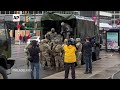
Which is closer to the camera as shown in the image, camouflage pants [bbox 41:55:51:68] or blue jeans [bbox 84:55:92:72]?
blue jeans [bbox 84:55:92:72]

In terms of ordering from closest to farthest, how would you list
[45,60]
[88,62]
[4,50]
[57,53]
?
[4,50], [88,62], [57,53], [45,60]

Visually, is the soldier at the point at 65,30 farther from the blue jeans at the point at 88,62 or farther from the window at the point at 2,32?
the window at the point at 2,32

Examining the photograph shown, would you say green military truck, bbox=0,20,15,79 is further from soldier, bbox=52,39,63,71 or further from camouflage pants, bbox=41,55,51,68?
camouflage pants, bbox=41,55,51,68

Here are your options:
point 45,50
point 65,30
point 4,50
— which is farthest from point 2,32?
point 65,30

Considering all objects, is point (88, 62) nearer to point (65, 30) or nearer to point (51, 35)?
point (51, 35)

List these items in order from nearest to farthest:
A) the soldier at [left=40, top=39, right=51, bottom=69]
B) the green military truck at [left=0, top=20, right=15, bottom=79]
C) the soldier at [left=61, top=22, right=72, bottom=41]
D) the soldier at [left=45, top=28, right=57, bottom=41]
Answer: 1. the green military truck at [left=0, top=20, right=15, bottom=79]
2. the soldier at [left=40, top=39, right=51, bottom=69]
3. the soldier at [left=45, top=28, right=57, bottom=41]
4. the soldier at [left=61, top=22, right=72, bottom=41]

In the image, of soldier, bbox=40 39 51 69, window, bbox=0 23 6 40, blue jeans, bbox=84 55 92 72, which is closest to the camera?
window, bbox=0 23 6 40

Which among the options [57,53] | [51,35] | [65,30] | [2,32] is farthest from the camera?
[65,30]

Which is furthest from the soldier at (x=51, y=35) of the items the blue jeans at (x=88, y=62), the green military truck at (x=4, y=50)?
the green military truck at (x=4, y=50)

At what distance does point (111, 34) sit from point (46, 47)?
16213 mm

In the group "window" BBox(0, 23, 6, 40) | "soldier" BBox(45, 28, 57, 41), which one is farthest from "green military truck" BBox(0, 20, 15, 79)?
"soldier" BBox(45, 28, 57, 41)
